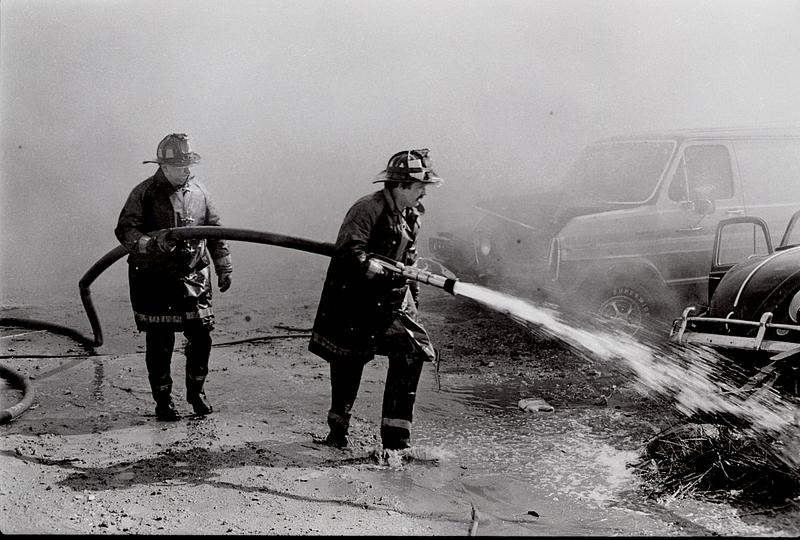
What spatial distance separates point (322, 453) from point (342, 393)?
0.40m

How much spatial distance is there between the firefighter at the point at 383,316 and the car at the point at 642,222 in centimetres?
275

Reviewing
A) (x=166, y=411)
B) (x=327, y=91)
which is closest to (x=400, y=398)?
(x=166, y=411)

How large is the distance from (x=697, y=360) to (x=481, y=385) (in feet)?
5.92

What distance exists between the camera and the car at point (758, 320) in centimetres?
527

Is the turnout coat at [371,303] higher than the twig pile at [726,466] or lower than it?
higher

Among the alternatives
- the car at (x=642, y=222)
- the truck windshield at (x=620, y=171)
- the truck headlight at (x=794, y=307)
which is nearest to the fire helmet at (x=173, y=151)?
the car at (x=642, y=222)

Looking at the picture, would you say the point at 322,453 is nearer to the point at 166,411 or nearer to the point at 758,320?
the point at 166,411

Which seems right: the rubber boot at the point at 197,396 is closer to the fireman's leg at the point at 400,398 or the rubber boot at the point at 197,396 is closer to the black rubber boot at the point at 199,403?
the black rubber boot at the point at 199,403

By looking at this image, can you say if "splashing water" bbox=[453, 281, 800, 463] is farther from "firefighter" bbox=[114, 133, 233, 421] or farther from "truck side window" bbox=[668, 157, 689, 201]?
"firefighter" bbox=[114, 133, 233, 421]

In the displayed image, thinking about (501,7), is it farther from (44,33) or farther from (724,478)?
(724,478)

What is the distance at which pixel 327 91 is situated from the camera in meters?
15.9

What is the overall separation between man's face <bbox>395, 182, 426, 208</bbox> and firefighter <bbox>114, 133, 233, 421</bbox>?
155cm

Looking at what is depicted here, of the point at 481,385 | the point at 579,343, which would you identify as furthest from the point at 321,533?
the point at 579,343

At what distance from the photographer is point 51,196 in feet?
47.2
